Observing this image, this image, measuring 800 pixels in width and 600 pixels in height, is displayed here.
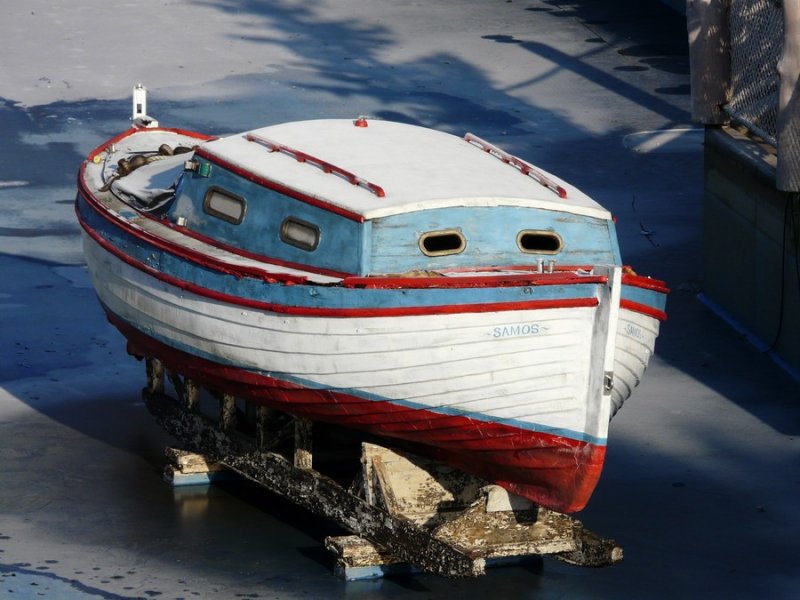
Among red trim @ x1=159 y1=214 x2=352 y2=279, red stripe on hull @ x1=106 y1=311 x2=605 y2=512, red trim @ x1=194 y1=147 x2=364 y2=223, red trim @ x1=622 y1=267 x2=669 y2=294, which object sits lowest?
red stripe on hull @ x1=106 y1=311 x2=605 y2=512

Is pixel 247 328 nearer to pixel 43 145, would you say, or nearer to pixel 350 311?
pixel 350 311

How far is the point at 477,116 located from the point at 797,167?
10626mm

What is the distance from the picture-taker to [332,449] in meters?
13.8

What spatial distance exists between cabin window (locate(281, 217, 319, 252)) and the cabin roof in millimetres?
230

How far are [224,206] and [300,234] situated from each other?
3.31 ft

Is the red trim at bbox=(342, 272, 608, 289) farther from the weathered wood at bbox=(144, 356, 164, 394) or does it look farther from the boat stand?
the weathered wood at bbox=(144, 356, 164, 394)

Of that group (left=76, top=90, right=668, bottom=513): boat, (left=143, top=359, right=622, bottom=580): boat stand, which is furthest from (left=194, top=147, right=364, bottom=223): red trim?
(left=143, top=359, right=622, bottom=580): boat stand

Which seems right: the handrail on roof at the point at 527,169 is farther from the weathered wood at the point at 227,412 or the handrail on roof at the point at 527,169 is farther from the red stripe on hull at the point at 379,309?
the weathered wood at the point at 227,412

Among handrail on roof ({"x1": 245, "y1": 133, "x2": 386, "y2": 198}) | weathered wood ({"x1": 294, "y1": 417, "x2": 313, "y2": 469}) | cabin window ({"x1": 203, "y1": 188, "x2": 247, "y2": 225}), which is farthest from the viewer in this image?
cabin window ({"x1": 203, "y1": 188, "x2": 247, "y2": 225})

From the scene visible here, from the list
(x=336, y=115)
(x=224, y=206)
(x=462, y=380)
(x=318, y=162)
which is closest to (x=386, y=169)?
(x=318, y=162)

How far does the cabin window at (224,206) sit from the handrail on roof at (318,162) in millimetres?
518

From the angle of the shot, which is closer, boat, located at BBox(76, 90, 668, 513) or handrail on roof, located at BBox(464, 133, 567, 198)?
boat, located at BBox(76, 90, 668, 513)

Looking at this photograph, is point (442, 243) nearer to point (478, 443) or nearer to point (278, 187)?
point (278, 187)

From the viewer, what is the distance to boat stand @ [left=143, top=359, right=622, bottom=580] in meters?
11.9
